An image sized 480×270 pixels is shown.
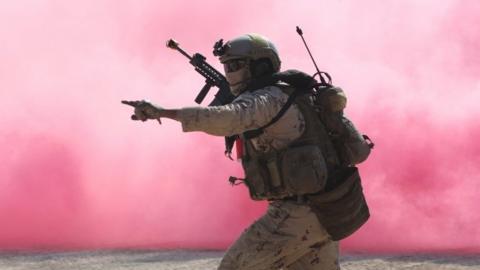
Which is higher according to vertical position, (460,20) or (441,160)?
(460,20)

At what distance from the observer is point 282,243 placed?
3.42m

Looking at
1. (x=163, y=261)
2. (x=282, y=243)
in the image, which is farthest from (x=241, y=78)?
(x=163, y=261)

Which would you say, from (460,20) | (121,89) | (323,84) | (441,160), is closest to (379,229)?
(441,160)

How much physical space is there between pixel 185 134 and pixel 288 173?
804 cm

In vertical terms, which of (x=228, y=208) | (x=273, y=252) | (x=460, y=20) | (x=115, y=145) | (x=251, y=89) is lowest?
(x=273, y=252)

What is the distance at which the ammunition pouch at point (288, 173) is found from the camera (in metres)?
3.39

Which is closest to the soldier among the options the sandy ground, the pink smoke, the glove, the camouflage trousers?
the camouflage trousers

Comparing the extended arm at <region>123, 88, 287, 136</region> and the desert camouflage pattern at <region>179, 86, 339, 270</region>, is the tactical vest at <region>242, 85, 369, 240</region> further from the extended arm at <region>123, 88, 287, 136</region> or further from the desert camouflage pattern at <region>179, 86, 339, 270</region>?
the extended arm at <region>123, 88, 287, 136</region>

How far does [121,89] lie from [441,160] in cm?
465

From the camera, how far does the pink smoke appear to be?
9.45m

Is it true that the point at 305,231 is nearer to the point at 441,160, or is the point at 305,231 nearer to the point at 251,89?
the point at 251,89

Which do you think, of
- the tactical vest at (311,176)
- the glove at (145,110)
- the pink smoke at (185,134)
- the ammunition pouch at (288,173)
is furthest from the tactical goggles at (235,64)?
the pink smoke at (185,134)

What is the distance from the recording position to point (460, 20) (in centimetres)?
1157

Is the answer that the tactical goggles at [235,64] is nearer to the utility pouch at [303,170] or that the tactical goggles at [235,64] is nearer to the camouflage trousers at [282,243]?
the utility pouch at [303,170]
